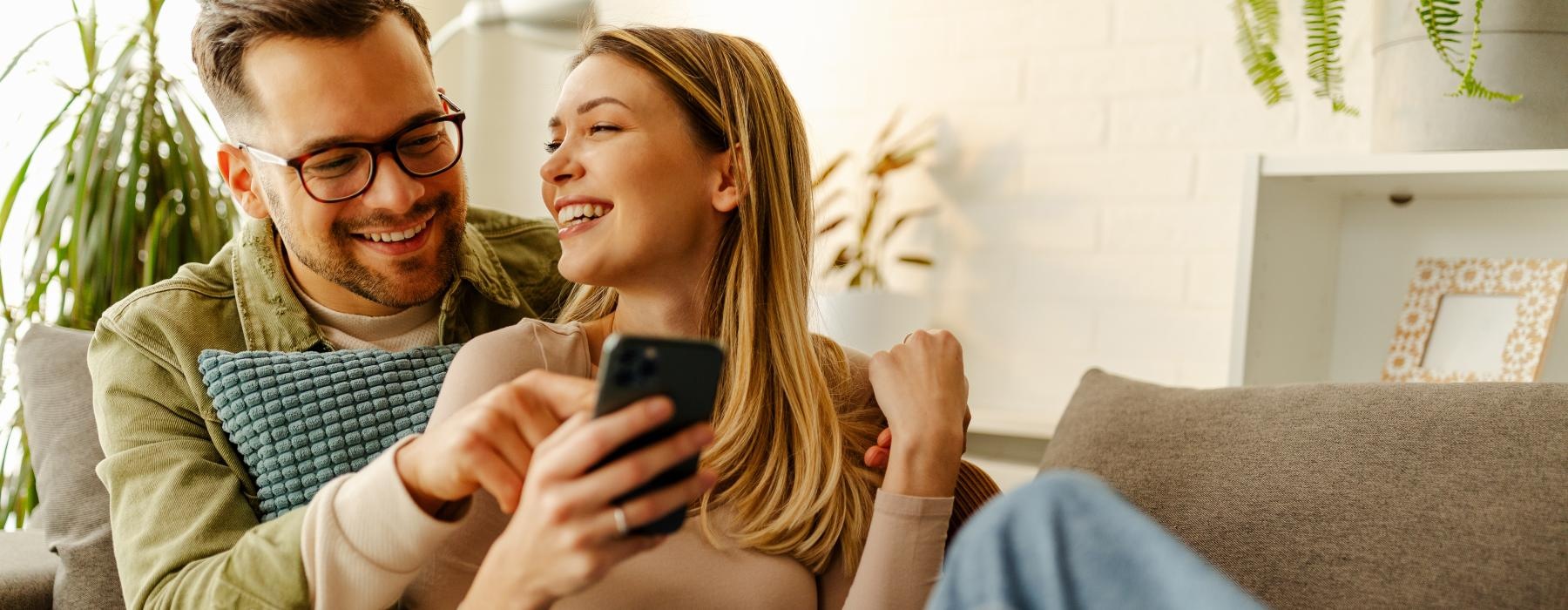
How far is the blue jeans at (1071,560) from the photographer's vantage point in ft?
1.99

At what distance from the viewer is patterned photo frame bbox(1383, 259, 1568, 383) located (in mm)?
1625

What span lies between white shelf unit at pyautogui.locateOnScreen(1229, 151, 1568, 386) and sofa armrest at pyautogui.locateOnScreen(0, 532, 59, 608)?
5.00 feet

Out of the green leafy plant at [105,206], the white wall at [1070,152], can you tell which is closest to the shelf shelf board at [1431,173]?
the white wall at [1070,152]

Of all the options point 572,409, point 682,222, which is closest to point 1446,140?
point 682,222

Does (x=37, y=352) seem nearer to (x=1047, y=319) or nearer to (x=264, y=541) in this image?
(x=264, y=541)

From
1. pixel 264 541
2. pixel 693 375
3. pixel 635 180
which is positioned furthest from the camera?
pixel 635 180

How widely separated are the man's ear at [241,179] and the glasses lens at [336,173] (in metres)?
0.15

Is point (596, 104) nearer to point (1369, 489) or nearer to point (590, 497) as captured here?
point (590, 497)

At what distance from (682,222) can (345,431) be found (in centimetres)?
41

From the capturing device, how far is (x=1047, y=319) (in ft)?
7.41

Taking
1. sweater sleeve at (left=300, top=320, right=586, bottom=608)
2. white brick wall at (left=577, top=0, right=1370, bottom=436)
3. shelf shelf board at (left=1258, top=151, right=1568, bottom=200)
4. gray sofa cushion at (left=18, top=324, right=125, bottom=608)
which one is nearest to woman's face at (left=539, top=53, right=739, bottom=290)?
sweater sleeve at (left=300, top=320, right=586, bottom=608)

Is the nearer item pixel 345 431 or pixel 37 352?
pixel 345 431

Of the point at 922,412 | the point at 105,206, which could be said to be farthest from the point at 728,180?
the point at 105,206

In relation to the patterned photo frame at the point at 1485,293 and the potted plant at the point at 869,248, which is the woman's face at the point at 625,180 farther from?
the patterned photo frame at the point at 1485,293
